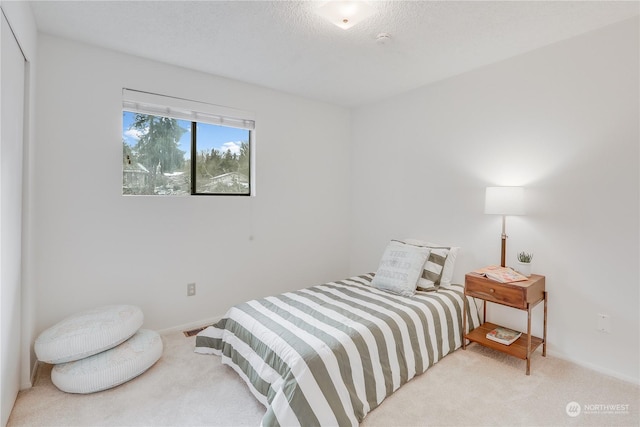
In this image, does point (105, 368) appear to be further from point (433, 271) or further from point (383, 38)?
point (383, 38)

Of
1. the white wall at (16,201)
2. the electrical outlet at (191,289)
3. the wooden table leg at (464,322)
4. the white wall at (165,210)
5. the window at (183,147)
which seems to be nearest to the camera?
the white wall at (16,201)

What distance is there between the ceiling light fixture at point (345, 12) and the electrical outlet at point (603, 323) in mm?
2622

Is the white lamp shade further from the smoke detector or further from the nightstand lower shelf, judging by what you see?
the smoke detector

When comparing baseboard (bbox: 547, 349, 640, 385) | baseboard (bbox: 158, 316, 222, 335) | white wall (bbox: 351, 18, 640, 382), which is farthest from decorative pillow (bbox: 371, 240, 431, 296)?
baseboard (bbox: 158, 316, 222, 335)

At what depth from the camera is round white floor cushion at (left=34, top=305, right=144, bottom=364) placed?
6.59 ft

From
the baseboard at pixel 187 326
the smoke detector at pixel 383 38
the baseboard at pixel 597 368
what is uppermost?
the smoke detector at pixel 383 38

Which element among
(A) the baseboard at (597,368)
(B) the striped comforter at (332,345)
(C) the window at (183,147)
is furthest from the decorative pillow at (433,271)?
(C) the window at (183,147)

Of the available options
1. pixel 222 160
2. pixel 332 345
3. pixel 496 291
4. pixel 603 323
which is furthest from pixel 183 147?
pixel 603 323

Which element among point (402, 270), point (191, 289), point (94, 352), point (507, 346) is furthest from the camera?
point (191, 289)

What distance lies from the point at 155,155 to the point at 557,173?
3.38 meters

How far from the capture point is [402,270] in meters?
2.80

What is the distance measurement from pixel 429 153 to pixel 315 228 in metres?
1.56

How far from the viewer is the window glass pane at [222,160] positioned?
10.3ft

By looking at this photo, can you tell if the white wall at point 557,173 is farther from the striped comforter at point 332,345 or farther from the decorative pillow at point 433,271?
the striped comforter at point 332,345
